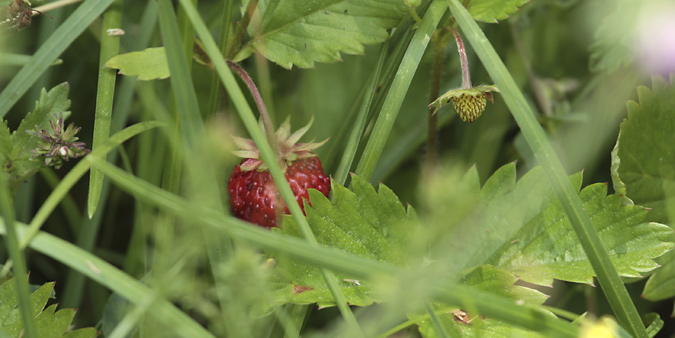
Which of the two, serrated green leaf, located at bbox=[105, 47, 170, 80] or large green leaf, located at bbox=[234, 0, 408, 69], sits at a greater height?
large green leaf, located at bbox=[234, 0, 408, 69]

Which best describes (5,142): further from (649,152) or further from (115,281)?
(649,152)

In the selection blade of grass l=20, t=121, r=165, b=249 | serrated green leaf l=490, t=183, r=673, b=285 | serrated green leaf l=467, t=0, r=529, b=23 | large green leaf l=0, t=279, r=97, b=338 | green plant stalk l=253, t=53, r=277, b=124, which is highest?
serrated green leaf l=467, t=0, r=529, b=23

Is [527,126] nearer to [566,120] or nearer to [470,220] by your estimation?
[470,220]

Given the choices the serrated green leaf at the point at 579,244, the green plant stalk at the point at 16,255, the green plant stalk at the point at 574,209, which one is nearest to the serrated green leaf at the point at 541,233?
the serrated green leaf at the point at 579,244

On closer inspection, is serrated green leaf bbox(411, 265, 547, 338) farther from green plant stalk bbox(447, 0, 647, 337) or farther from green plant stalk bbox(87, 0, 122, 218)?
green plant stalk bbox(87, 0, 122, 218)

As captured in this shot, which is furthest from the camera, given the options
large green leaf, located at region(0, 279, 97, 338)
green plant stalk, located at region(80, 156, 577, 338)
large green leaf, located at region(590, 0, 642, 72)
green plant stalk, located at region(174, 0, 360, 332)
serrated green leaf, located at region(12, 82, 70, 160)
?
large green leaf, located at region(590, 0, 642, 72)

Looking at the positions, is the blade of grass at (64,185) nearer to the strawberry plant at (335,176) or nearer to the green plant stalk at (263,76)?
the strawberry plant at (335,176)

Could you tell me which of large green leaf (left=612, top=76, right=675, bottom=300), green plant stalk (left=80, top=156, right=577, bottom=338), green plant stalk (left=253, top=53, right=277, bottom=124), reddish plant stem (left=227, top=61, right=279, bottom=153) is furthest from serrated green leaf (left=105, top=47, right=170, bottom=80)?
large green leaf (left=612, top=76, right=675, bottom=300)
